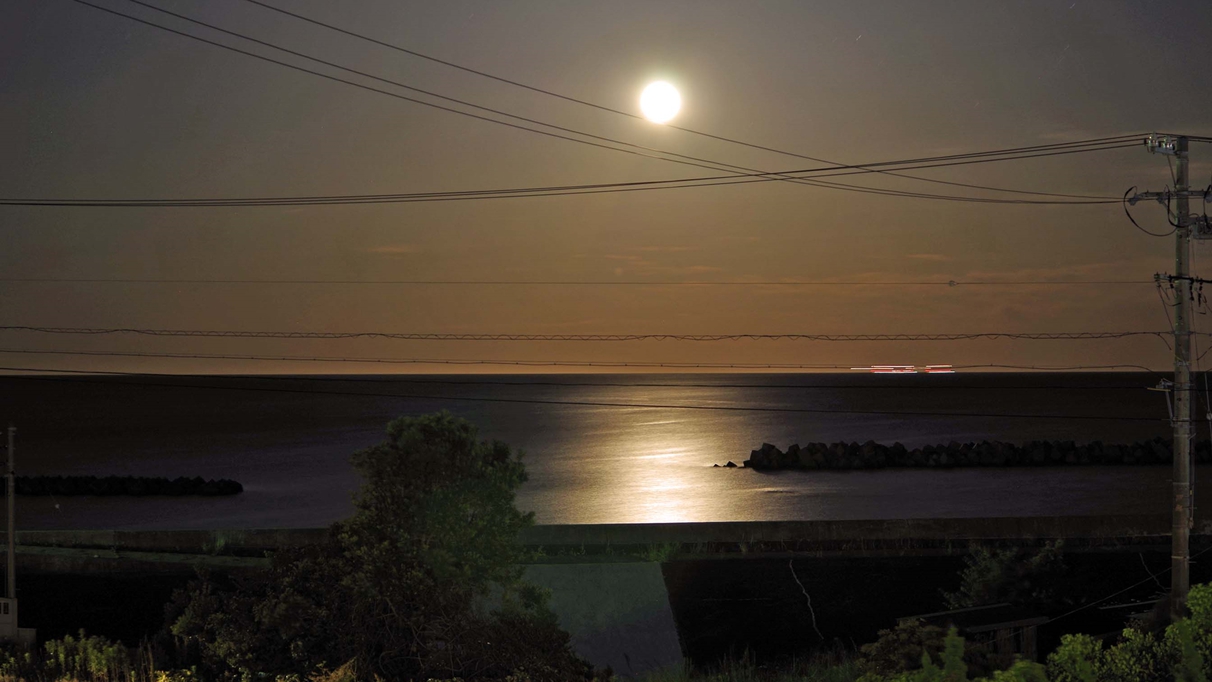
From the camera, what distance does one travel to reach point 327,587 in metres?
15.2

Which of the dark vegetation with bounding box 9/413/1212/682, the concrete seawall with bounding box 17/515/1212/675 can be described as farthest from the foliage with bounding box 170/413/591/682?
the concrete seawall with bounding box 17/515/1212/675

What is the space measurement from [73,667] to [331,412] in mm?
164356

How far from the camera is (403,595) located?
15195 millimetres

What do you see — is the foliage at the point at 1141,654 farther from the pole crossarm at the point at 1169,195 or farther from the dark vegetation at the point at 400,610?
the pole crossarm at the point at 1169,195

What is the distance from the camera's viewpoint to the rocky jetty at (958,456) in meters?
78.8

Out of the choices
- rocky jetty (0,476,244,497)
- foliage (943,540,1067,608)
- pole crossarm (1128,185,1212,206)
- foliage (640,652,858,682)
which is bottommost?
foliage (640,652,858,682)

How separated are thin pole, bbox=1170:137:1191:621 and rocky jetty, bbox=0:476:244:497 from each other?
61.7 meters

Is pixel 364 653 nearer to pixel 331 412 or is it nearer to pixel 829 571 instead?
pixel 829 571

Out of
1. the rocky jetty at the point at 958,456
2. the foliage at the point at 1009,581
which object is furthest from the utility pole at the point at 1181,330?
the rocky jetty at the point at 958,456

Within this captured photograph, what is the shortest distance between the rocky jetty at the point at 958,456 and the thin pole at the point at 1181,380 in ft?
193

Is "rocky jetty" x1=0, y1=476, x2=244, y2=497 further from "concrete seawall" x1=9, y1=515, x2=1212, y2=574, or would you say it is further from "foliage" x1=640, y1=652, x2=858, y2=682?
"foliage" x1=640, y1=652, x2=858, y2=682

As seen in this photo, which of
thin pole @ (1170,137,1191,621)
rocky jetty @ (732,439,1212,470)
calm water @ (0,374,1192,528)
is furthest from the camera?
rocky jetty @ (732,439,1212,470)

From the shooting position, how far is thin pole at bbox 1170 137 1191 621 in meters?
19.3

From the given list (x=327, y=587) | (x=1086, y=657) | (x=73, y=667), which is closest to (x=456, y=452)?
(x=327, y=587)
